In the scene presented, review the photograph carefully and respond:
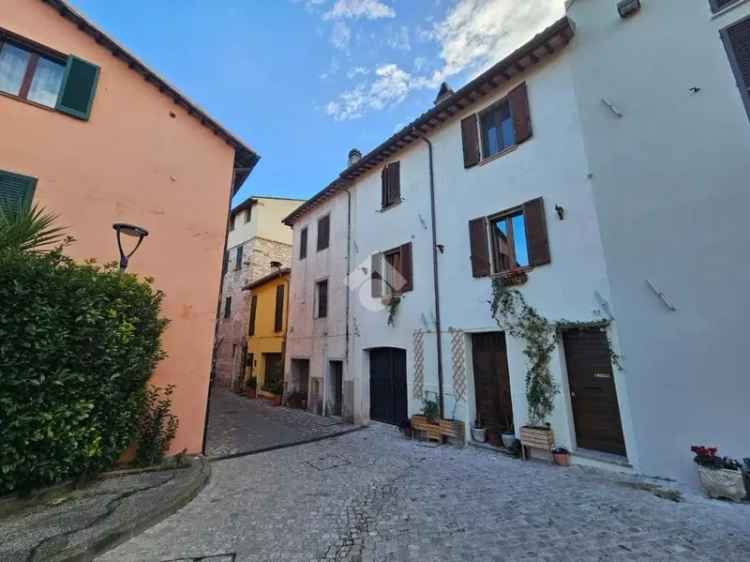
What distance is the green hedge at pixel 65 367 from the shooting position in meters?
3.90

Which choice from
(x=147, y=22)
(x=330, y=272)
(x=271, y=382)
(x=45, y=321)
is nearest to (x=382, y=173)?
(x=330, y=272)

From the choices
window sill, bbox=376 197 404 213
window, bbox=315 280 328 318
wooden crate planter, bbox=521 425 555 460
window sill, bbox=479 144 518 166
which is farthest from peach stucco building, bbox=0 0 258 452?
window sill, bbox=479 144 518 166

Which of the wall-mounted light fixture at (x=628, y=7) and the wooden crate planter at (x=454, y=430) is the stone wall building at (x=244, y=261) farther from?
the wall-mounted light fixture at (x=628, y=7)

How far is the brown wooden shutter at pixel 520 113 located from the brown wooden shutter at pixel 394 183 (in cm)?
387

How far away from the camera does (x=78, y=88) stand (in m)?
6.52

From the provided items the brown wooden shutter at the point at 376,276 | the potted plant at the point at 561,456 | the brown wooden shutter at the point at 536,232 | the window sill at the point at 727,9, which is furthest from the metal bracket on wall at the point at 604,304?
A: the brown wooden shutter at the point at 376,276

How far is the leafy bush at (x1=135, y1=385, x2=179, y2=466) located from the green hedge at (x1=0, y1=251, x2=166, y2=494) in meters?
0.49

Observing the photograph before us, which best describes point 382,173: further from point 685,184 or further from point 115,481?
point 115,481

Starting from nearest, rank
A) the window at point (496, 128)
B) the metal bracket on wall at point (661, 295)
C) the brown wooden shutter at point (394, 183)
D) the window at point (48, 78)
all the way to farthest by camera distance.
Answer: the metal bracket on wall at point (661, 295), the window at point (48, 78), the window at point (496, 128), the brown wooden shutter at point (394, 183)

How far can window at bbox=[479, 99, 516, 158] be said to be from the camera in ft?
27.1

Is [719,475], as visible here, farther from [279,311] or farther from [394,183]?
[279,311]

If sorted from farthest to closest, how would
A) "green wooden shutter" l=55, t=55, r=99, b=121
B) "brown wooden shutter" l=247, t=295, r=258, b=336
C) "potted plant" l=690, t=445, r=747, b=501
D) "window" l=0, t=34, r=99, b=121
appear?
"brown wooden shutter" l=247, t=295, r=258, b=336, "green wooden shutter" l=55, t=55, r=99, b=121, "window" l=0, t=34, r=99, b=121, "potted plant" l=690, t=445, r=747, b=501

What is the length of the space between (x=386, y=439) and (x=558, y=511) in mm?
4830

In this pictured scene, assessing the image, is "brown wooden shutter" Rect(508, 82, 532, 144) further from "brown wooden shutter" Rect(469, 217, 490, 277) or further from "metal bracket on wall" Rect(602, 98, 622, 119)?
"brown wooden shutter" Rect(469, 217, 490, 277)
